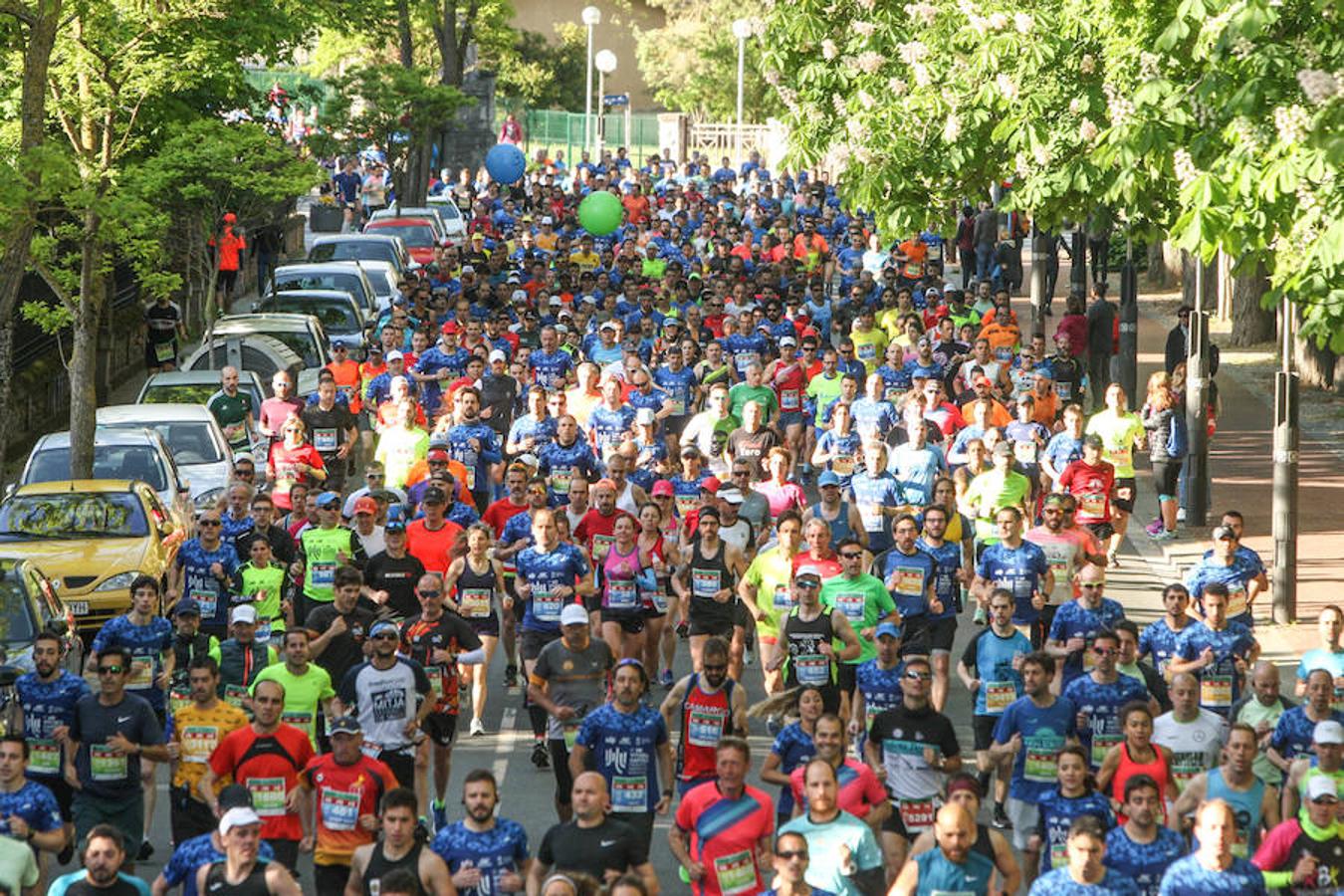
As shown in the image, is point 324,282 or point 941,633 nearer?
point 941,633

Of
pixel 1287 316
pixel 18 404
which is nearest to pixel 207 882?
pixel 1287 316

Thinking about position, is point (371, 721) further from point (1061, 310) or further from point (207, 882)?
point (1061, 310)

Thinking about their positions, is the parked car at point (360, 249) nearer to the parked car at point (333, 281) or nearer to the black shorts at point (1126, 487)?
the parked car at point (333, 281)

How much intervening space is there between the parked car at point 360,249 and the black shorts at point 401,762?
23649 mm

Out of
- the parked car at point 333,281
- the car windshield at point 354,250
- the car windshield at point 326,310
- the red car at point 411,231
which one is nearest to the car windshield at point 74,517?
the car windshield at point 326,310

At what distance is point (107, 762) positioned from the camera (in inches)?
490

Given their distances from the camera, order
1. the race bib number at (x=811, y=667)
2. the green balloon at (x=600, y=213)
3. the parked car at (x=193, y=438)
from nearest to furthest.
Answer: the race bib number at (x=811, y=667) < the parked car at (x=193, y=438) < the green balloon at (x=600, y=213)

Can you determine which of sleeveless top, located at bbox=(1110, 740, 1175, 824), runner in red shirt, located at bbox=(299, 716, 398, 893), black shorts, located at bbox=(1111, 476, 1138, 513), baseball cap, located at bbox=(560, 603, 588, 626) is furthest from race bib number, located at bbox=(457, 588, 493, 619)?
black shorts, located at bbox=(1111, 476, 1138, 513)

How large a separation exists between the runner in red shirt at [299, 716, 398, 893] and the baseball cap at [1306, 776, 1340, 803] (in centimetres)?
444

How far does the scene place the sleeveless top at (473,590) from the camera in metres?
15.6

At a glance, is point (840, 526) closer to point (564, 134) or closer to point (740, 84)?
point (740, 84)

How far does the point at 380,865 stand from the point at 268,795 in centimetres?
171

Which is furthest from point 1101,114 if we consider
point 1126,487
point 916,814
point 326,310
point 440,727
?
point 326,310

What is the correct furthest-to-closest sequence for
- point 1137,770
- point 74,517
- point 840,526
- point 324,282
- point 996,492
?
point 324,282 < point 74,517 < point 996,492 < point 840,526 < point 1137,770
